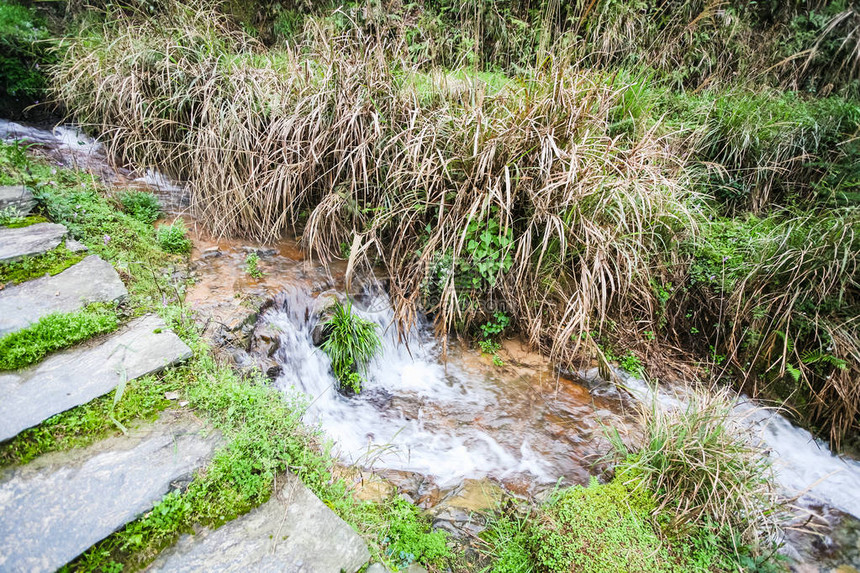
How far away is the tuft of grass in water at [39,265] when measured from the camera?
2215 mm

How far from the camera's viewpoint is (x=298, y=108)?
3.53 metres

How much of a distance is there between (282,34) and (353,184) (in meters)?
3.77

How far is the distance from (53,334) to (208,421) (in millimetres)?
905

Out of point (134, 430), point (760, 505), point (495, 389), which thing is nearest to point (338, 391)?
point (495, 389)

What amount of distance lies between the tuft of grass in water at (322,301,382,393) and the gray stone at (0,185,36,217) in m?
2.12

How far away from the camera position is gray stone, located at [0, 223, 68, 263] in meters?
2.33

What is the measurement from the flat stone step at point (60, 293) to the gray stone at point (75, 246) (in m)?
0.12

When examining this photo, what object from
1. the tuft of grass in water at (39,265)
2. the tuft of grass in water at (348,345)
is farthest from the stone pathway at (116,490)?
the tuft of grass in water at (348,345)

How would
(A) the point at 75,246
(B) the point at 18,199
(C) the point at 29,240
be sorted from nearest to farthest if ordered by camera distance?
(C) the point at 29,240, (A) the point at 75,246, (B) the point at 18,199

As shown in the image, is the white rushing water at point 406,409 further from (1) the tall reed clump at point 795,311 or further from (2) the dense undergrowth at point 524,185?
(1) the tall reed clump at point 795,311

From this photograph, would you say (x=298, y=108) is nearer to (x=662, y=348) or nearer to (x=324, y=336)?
(x=324, y=336)

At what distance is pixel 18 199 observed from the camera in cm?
272

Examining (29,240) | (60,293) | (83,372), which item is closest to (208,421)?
(83,372)

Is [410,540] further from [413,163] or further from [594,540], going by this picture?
[413,163]
